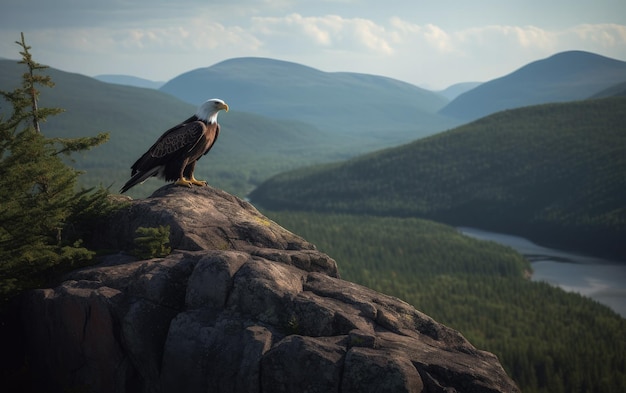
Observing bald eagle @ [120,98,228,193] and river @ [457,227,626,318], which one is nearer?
bald eagle @ [120,98,228,193]

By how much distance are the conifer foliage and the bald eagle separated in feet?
6.52

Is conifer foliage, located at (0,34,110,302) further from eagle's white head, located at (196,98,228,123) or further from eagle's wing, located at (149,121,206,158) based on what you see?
eagle's white head, located at (196,98,228,123)

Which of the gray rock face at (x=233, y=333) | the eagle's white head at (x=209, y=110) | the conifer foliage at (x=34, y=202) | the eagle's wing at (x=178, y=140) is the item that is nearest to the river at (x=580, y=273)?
the gray rock face at (x=233, y=333)

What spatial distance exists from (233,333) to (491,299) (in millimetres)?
104253

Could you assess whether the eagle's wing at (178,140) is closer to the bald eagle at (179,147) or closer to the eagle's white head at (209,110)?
the bald eagle at (179,147)

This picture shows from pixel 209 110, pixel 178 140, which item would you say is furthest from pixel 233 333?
pixel 209 110

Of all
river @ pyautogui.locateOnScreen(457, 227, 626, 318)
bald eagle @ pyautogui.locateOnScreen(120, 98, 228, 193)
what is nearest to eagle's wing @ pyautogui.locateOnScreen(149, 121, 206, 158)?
bald eagle @ pyautogui.locateOnScreen(120, 98, 228, 193)

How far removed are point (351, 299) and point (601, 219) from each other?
601 ft

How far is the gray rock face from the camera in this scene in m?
15.5

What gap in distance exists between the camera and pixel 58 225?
69.9ft

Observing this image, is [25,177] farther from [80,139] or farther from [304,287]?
[304,287]

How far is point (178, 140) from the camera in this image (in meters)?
23.0

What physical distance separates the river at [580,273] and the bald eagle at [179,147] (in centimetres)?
11365

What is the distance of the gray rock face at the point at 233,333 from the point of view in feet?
50.7
